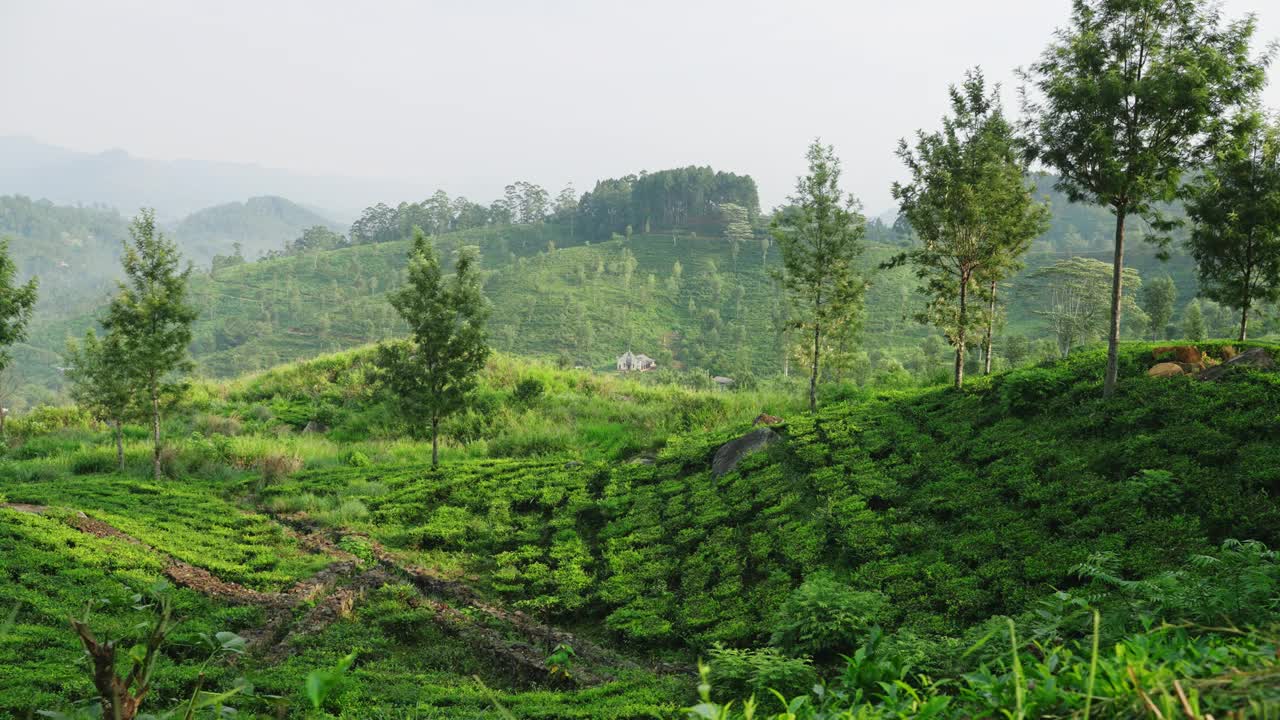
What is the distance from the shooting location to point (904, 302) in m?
78.4

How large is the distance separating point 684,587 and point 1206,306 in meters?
76.2

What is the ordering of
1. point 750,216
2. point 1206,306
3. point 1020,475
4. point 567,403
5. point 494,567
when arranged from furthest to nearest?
point 750,216
point 1206,306
point 567,403
point 494,567
point 1020,475

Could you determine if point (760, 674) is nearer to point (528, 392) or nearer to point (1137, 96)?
point (1137, 96)

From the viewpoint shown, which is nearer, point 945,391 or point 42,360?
point 945,391

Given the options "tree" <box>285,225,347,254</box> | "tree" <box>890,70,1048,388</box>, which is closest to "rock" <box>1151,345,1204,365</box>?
"tree" <box>890,70,1048,388</box>

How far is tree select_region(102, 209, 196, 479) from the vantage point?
17.0 metres

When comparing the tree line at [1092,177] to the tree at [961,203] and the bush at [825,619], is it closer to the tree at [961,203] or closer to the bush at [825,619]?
the tree at [961,203]

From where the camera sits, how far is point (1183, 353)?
13.1 meters

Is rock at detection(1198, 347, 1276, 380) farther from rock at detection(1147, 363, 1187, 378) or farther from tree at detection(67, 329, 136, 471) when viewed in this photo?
tree at detection(67, 329, 136, 471)

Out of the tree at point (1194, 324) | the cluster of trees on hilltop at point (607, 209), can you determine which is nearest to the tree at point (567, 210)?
the cluster of trees on hilltop at point (607, 209)

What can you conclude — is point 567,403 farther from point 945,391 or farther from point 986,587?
point 986,587

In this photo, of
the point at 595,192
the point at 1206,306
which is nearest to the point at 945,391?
the point at 1206,306

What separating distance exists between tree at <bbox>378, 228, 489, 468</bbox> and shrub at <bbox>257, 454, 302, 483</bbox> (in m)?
4.35

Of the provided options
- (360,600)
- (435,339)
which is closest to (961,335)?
(435,339)
